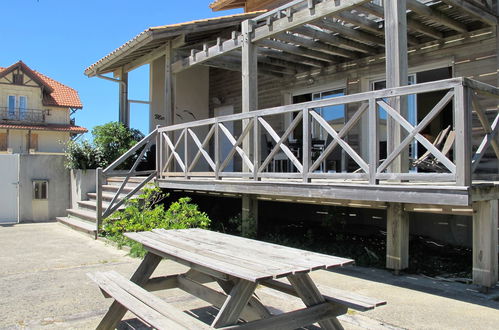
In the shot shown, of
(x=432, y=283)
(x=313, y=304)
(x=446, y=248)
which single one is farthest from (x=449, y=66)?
(x=313, y=304)

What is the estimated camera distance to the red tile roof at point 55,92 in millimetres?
36719

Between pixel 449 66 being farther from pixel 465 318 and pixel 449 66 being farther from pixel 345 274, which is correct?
pixel 465 318

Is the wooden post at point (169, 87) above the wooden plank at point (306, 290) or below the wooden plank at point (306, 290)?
above

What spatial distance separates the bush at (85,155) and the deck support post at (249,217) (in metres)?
4.69

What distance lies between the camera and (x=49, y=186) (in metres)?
11.1

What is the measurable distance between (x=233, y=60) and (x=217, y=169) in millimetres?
3597

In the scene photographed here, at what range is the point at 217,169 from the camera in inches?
283

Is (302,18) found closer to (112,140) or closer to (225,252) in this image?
(225,252)

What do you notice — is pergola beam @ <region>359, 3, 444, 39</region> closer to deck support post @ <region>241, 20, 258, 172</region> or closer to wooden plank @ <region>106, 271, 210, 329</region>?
deck support post @ <region>241, 20, 258, 172</region>

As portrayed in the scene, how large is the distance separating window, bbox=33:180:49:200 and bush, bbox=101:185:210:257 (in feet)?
12.3

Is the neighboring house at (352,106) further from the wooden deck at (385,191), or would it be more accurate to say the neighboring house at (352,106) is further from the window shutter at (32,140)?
the window shutter at (32,140)

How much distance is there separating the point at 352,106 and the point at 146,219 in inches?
190

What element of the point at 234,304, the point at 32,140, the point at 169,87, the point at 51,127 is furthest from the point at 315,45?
the point at 32,140

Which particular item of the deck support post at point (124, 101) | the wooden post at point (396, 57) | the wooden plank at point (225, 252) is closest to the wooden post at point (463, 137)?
the wooden post at point (396, 57)
